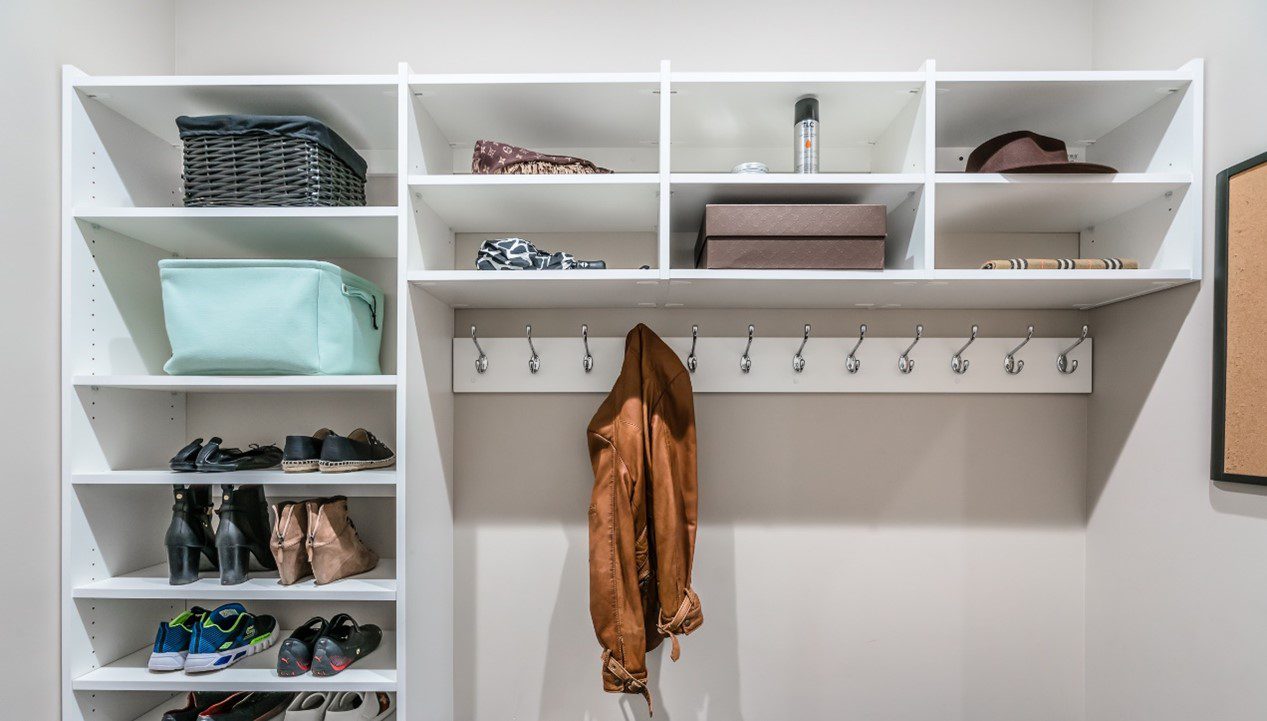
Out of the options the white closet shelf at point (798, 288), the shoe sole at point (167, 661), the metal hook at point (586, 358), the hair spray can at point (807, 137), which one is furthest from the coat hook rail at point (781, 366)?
the shoe sole at point (167, 661)

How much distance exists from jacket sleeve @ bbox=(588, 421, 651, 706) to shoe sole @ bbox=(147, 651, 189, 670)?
934 millimetres

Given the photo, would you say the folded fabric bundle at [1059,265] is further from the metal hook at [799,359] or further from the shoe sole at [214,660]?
the shoe sole at [214,660]

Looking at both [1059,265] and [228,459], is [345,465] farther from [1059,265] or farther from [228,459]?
[1059,265]

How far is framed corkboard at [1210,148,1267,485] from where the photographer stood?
3.96 ft

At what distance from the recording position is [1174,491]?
142 centimetres

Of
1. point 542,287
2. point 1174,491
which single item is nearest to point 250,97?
point 542,287

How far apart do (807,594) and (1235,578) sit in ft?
2.98

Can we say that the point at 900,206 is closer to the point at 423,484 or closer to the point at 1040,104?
the point at 1040,104

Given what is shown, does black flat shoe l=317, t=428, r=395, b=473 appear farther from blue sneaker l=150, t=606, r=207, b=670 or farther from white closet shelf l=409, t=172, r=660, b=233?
white closet shelf l=409, t=172, r=660, b=233

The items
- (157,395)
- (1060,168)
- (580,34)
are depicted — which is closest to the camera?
(1060,168)

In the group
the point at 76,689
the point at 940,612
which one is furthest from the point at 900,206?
the point at 76,689

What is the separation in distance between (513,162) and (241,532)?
1071 mm

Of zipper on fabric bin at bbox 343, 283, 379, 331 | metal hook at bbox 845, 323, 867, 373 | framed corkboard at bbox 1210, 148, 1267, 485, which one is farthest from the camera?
metal hook at bbox 845, 323, 867, 373

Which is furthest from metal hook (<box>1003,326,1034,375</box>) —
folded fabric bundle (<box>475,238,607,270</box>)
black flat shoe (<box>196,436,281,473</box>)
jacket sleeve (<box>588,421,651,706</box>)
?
black flat shoe (<box>196,436,281,473</box>)
